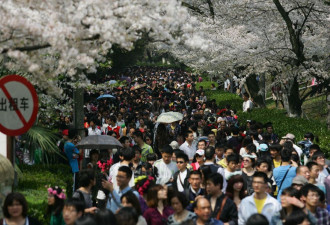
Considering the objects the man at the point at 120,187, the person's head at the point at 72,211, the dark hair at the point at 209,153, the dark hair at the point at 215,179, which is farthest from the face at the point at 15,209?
the dark hair at the point at 209,153

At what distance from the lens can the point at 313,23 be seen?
22.0 m

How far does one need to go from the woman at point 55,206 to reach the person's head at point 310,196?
298 cm

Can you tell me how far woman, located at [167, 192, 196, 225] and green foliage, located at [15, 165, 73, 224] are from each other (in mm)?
2047

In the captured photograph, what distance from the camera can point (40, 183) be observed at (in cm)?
1041

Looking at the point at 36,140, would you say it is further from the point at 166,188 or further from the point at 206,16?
the point at 206,16

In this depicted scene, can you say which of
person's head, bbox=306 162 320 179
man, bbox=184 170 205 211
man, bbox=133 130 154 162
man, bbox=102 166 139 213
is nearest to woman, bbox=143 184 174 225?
man, bbox=102 166 139 213

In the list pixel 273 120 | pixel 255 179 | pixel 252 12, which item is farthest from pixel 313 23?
pixel 255 179

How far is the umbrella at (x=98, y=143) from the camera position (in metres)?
13.3

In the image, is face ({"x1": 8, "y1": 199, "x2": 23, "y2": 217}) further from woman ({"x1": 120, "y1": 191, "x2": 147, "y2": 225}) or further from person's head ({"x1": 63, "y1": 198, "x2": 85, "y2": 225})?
woman ({"x1": 120, "y1": 191, "x2": 147, "y2": 225})

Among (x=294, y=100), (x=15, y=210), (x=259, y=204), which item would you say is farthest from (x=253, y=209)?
(x=294, y=100)

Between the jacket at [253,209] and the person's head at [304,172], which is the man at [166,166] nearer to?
the person's head at [304,172]

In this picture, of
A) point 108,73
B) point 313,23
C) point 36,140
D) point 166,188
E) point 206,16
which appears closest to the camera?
point 166,188

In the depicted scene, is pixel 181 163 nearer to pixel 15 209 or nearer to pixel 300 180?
pixel 300 180

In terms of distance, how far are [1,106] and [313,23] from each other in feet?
53.4
